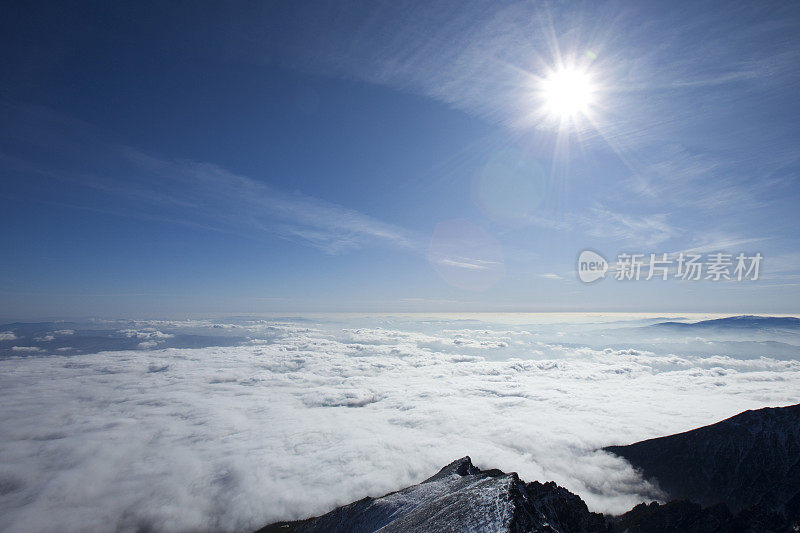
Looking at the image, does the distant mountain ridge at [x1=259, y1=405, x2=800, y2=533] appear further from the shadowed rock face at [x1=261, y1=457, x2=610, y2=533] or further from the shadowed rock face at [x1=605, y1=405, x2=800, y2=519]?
the shadowed rock face at [x1=605, y1=405, x2=800, y2=519]

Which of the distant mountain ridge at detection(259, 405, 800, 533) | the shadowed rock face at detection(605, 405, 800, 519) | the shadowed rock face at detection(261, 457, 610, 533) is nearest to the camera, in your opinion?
the shadowed rock face at detection(261, 457, 610, 533)

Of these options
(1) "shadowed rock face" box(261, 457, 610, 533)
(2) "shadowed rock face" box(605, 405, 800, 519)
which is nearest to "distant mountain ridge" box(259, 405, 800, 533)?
(1) "shadowed rock face" box(261, 457, 610, 533)

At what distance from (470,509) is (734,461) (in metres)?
201

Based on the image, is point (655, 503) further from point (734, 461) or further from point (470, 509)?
point (470, 509)

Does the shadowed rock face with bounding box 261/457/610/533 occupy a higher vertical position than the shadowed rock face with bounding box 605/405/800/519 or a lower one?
higher

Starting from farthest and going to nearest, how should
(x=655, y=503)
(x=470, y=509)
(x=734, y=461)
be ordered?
(x=734, y=461) → (x=655, y=503) → (x=470, y=509)

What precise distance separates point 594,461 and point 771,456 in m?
77.7

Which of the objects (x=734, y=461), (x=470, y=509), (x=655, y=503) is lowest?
(x=655, y=503)

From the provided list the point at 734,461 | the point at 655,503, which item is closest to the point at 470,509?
the point at 655,503

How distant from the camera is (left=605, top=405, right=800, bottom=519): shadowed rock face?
140 m

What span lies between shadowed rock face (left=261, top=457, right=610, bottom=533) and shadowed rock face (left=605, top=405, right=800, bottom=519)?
133 m

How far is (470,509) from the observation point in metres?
57.3

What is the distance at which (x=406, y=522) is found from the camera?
6500 centimetres

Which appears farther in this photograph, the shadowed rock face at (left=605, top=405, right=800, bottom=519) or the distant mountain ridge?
the shadowed rock face at (left=605, top=405, right=800, bottom=519)
